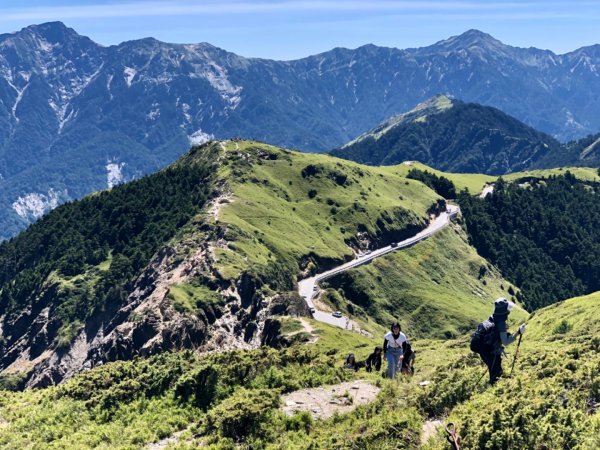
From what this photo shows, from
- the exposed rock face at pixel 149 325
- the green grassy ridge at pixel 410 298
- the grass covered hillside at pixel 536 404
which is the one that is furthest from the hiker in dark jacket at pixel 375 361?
the green grassy ridge at pixel 410 298

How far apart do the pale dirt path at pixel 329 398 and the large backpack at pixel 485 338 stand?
5930 mm

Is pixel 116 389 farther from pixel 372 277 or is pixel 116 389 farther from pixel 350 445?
pixel 372 277

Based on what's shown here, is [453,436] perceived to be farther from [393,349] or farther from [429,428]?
[393,349]

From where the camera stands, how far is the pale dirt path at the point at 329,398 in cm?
2910

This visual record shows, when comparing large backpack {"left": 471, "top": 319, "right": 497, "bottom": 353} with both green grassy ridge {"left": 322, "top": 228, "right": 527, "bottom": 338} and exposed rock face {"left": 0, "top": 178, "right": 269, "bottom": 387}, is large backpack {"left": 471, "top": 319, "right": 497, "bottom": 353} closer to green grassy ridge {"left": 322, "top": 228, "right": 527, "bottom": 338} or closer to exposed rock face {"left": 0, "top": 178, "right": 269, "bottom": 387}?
exposed rock face {"left": 0, "top": 178, "right": 269, "bottom": 387}

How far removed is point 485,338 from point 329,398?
8.36 metres

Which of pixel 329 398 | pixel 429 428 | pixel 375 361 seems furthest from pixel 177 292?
pixel 429 428

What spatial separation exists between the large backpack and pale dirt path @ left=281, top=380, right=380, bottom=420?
19.5 feet

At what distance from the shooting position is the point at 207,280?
481 ft

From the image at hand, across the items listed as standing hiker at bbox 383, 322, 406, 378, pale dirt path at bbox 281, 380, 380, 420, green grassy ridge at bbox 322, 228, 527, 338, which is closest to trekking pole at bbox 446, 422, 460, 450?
pale dirt path at bbox 281, 380, 380, 420

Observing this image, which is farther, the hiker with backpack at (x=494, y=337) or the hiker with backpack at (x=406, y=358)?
the hiker with backpack at (x=406, y=358)

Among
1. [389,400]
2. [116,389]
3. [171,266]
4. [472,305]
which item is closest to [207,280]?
[171,266]

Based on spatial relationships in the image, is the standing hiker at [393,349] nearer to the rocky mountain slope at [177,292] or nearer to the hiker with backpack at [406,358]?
the hiker with backpack at [406,358]

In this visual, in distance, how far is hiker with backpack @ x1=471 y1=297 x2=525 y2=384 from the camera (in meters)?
26.0
